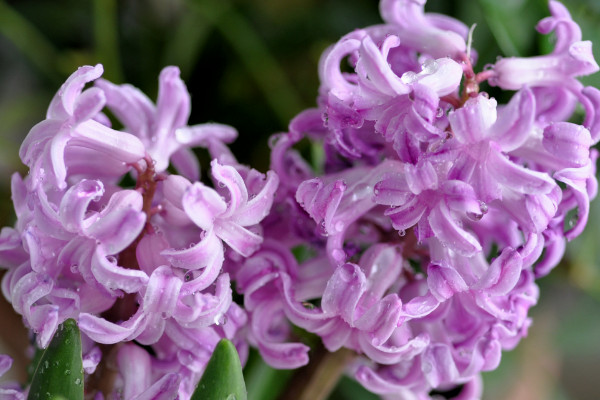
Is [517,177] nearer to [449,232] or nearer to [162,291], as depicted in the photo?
[449,232]

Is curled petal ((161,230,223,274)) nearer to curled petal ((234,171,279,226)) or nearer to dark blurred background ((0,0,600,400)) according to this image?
curled petal ((234,171,279,226))

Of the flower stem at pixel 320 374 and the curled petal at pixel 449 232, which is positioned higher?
the curled petal at pixel 449 232

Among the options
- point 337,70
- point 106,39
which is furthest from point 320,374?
point 106,39

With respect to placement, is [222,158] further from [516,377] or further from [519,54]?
[516,377]

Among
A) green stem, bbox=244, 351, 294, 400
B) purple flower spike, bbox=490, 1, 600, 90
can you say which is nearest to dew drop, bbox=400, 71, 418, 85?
purple flower spike, bbox=490, 1, 600, 90

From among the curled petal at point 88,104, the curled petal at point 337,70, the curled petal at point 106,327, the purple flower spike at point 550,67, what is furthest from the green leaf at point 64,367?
the purple flower spike at point 550,67

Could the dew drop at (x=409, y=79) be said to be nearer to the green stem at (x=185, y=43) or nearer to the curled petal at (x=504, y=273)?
the curled petal at (x=504, y=273)

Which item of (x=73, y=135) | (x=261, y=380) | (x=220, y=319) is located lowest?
(x=261, y=380)
